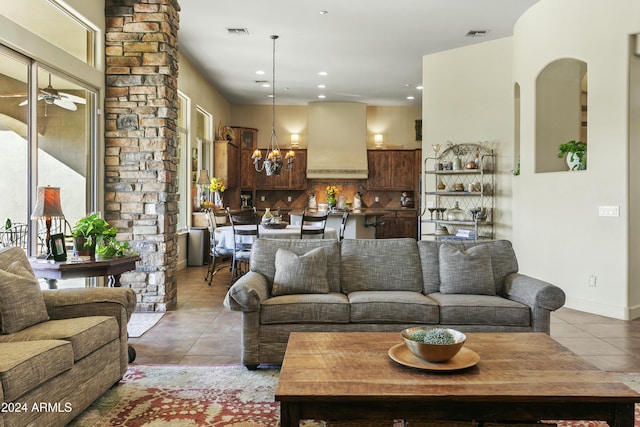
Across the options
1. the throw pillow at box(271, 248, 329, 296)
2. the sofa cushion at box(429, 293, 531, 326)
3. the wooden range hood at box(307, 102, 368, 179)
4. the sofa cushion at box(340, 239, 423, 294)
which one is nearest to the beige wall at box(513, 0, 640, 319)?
the sofa cushion at box(429, 293, 531, 326)

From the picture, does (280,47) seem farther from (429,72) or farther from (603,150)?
(603,150)

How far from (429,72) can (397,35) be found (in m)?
1.06

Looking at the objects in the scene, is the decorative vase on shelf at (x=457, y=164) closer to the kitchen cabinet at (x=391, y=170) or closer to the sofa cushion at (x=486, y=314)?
the sofa cushion at (x=486, y=314)

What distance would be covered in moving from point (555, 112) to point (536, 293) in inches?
143

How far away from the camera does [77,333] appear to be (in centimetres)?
261

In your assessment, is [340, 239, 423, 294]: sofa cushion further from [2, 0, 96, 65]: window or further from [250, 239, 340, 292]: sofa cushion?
[2, 0, 96, 65]: window

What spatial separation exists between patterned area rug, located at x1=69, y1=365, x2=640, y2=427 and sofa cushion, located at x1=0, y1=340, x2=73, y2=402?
45 cm

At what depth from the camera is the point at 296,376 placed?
6.95 feet

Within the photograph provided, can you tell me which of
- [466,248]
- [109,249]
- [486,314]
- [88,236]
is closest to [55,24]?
[88,236]

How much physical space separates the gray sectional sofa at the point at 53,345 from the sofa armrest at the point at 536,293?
2712 millimetres

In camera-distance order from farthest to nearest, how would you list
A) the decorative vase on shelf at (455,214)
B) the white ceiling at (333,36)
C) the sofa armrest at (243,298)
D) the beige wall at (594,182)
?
the decorative vase on shelf at (455,214) → the white ceiling at (333,36) → the beige wall at (594,182) → the sofa armrest at (243,298)

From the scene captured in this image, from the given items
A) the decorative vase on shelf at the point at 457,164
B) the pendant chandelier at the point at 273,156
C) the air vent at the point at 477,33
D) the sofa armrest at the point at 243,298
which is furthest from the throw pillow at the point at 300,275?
the air vent at the point at 477,33

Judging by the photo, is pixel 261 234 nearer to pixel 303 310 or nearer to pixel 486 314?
pixel 303 310

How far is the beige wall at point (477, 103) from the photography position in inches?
284
